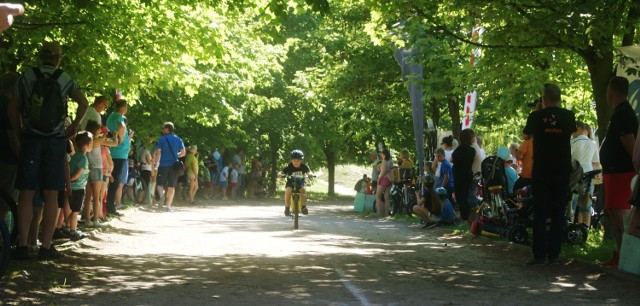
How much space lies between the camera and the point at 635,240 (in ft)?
33.7

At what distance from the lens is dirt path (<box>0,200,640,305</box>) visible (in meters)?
8.77

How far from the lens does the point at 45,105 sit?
427 inches

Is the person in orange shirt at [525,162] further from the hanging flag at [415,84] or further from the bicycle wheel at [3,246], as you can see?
the hanging flag at [415,84]

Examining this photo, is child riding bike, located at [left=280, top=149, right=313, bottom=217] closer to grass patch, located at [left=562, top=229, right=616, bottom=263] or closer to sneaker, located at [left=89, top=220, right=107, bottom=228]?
sneaker, located at [left=89, top=220, right=107, bottom=228]

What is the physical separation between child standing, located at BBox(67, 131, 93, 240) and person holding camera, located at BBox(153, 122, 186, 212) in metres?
11.2

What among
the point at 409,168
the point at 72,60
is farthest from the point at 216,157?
the point at 72,60

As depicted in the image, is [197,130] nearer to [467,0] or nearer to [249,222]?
[249,222]

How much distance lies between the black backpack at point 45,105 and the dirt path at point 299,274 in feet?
4.79

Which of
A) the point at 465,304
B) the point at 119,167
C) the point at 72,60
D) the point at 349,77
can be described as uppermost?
the point at 349,77

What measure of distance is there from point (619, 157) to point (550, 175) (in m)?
0.87

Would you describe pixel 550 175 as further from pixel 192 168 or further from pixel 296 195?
pixel 192 168

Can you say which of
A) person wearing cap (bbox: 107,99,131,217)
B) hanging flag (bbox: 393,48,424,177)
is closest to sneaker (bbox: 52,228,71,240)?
person wearing cap (bbox: 107,99,131,217)

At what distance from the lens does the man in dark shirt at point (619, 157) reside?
36.8ft

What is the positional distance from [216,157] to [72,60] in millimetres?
25650
